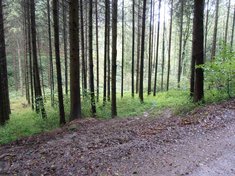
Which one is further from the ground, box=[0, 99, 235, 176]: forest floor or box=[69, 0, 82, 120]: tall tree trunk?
box=[69, 0, 82, 120]: tall tree trunk

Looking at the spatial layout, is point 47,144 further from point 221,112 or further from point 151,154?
point 221,112

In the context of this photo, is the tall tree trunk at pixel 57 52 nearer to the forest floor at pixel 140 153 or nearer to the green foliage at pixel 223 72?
the forest floor at pixel 140 153

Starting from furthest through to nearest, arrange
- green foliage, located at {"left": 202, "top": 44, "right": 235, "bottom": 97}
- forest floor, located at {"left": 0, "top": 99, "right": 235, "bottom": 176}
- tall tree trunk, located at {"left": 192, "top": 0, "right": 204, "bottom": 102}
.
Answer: green foliage, located at {"left": 202, "top": 44, "right": 235, "bottom": 97}, tall tree trunk, located at {"left": 192, "top": 0, "right": 204, "bottom": 102}, forest floor, located at {"left": 0, "top": 99, "right": 235, "bottom": 176}

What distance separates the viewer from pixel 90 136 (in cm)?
648

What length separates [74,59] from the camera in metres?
9.47

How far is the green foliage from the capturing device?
9.15m

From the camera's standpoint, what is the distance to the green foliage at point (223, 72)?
915 cm

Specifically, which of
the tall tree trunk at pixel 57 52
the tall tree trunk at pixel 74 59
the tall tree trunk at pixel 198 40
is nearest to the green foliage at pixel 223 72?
the tall tree trunk at pixel 198 40

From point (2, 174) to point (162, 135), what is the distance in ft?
12.0

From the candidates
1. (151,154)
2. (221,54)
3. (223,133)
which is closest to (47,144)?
(151,154)

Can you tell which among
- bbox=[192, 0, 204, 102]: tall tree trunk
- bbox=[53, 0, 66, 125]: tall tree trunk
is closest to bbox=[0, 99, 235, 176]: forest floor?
bbox=[192, 0, 204, 102]: tall tree trunk

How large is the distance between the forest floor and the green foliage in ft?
9.13

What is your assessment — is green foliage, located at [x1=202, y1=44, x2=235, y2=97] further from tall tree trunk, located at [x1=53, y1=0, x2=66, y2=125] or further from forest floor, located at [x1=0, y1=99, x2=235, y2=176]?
tall tree trunk, located at [x1=53, y1=0, x2=66, y2=125]

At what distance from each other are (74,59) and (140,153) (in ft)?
18.6
